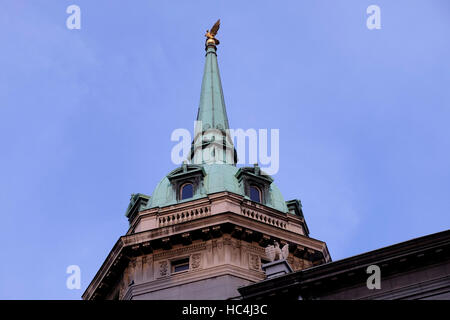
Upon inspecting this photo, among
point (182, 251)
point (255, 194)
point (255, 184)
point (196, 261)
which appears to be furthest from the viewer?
point (255, 184)

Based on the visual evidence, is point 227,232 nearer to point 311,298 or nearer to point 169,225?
point 169,225

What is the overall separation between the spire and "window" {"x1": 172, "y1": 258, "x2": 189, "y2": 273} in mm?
9480

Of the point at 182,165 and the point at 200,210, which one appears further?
the point at 182,165

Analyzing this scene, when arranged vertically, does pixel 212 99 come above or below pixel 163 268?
above

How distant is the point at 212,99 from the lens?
56406 millimetres

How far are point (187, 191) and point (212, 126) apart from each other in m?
8.15

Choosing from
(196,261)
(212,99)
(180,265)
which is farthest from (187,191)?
(212,99)

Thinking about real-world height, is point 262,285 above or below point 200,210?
below

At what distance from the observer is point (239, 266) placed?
40531mm

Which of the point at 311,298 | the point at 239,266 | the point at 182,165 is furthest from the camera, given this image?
the point at 182,165

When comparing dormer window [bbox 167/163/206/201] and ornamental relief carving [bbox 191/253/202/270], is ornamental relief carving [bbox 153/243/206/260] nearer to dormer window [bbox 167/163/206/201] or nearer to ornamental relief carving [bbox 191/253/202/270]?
ornamental relief carving [bbox 191/253/202/270]

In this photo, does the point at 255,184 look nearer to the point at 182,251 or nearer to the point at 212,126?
the point at 182,251
